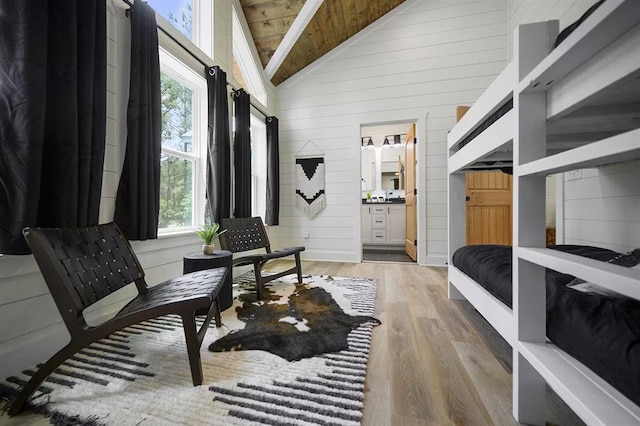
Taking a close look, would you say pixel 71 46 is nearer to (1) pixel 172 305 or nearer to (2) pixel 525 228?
→ (1) pixel 172 305

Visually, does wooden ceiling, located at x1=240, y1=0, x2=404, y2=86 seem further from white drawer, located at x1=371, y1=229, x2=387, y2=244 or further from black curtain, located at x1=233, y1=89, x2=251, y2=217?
white drawer, located at x1=371, y1=229, x2=387, y2=244

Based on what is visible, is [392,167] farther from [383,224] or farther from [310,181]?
[310,181]

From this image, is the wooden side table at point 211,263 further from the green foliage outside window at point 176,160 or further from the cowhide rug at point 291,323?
the green foliage outside window at point 176,160

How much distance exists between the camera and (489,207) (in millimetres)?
3297

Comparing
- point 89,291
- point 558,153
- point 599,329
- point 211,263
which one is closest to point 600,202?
point 558,153

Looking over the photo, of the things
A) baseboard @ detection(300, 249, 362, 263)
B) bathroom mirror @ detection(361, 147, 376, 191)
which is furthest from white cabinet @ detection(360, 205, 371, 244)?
baseboard @ detection(300, 249, 362, 263)

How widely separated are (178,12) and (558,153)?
3.06 metres

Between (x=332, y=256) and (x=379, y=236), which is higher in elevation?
(x=379, y=236)

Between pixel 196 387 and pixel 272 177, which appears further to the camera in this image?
pixel 272 177

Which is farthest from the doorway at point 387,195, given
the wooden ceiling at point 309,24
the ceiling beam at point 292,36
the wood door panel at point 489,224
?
the ceiling beam at point 292,36

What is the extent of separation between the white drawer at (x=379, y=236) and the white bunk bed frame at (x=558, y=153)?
3732 millimetres

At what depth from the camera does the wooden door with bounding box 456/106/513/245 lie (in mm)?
3242

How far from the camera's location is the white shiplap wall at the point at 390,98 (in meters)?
3.36

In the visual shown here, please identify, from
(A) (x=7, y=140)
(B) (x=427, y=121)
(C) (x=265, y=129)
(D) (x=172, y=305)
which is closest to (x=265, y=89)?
(C) (x=265, y=129)
